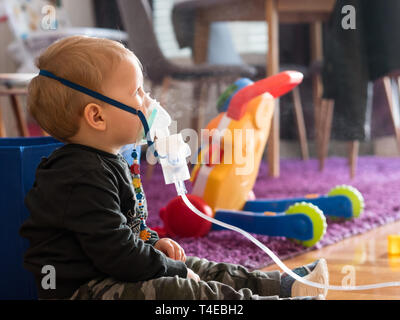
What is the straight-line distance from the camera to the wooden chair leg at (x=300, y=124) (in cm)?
253

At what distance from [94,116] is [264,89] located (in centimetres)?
58

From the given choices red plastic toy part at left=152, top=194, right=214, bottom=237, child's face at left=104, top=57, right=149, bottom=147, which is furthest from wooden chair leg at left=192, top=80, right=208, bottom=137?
child's face at left=104, top=57, right=149, bottom=147

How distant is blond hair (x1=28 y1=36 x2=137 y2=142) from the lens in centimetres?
70

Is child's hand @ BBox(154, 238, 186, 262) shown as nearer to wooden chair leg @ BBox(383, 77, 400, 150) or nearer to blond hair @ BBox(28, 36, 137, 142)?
blond hair @ BBox(28, 36, 137, 142)

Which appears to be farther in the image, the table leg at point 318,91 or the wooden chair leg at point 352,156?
the table leg at point 318,91

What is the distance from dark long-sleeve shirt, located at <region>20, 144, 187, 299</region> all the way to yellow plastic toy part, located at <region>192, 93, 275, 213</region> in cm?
53

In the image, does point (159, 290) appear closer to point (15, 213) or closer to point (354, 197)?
point (15, 213)

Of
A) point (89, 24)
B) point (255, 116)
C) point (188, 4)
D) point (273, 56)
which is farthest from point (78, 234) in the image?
point (89, 24)

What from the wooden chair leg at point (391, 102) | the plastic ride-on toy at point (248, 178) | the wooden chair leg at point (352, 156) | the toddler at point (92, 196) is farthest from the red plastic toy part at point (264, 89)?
the wooden chair leg at point (391, 102)

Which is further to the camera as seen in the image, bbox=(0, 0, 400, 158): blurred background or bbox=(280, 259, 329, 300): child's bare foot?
bbox=(0, 0, 400, 158): blurred background

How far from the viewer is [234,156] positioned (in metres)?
1.24

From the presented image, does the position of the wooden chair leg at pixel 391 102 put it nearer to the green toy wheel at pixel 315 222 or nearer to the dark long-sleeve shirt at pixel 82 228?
the green toy wheel at pixel 315 222

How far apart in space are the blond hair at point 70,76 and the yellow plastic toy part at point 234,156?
53cm

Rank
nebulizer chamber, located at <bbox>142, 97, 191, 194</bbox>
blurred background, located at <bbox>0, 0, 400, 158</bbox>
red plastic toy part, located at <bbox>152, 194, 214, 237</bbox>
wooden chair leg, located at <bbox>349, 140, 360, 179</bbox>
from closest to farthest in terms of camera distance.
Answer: nebulizer chamber, located at <bbox>142, 97, 191, 194</bbox> → red plastic toy part, located at <bbox>152, 194, 214, 237</bbox> → blurred background, located at <bbox>0, 0, 400, 158</bbox> → wooden chair leg, located at <bbox>349, 140, 360, 179</bbox>
